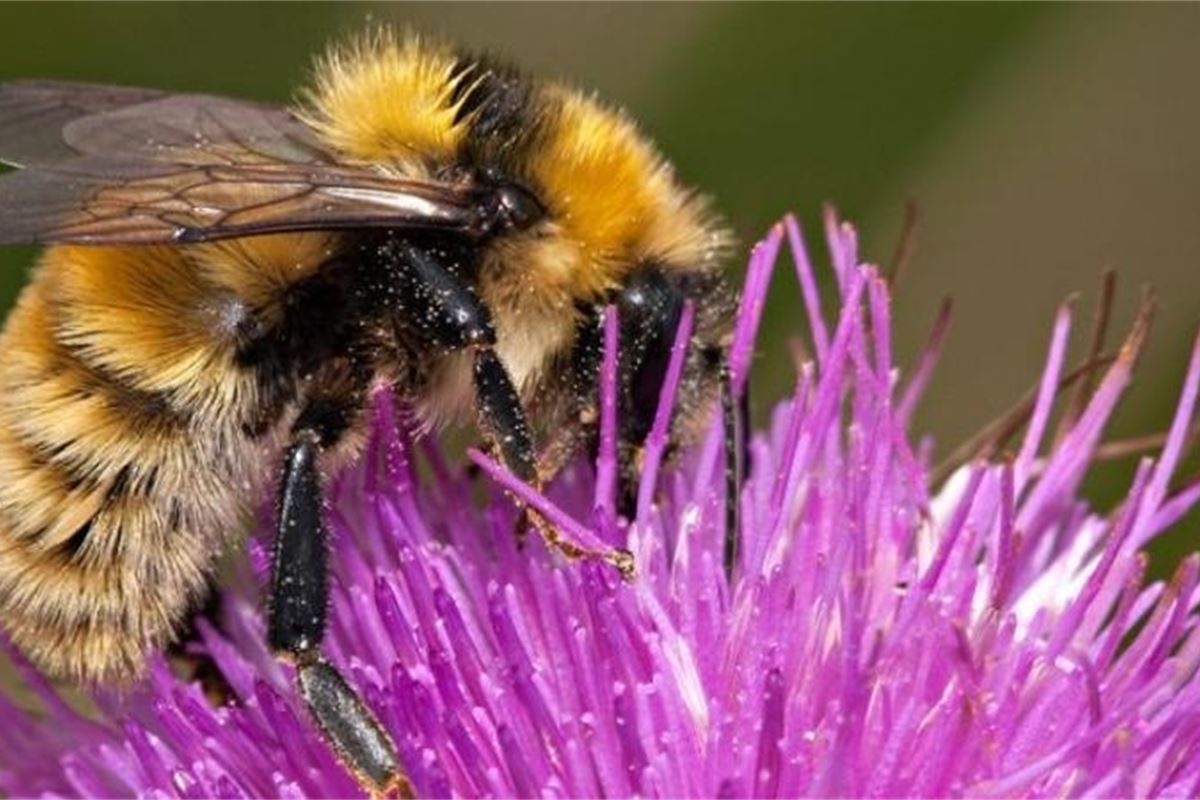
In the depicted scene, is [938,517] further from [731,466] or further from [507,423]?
[507,423]

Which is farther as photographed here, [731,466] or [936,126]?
[936,126]

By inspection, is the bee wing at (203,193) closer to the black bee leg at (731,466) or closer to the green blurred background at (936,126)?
the black bee leg at (731,466)

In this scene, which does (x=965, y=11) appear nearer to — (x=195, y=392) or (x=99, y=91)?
(x=99, y=91)

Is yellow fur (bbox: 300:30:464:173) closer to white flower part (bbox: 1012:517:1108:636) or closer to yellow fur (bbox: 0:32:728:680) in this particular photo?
yellow fur (bbox: 0:32:728:680)

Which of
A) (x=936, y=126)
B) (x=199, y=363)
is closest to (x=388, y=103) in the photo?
(x=199, y=363)

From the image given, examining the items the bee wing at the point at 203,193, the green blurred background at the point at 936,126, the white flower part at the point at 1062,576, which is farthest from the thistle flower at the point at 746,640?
the green blurred background at the point at 936,126

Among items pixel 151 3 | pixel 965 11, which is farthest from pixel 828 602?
pixel 151 3
